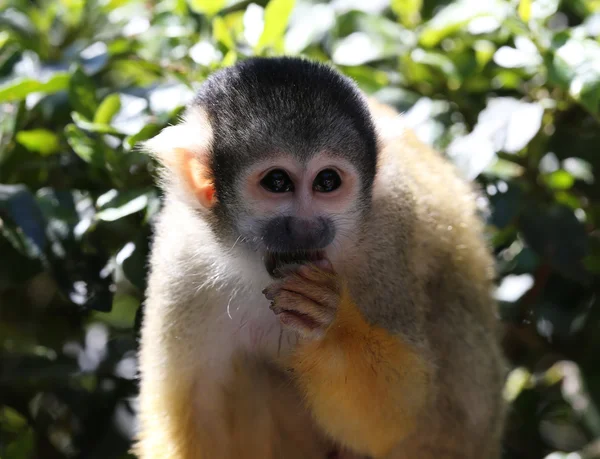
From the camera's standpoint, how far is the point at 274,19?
283 centimetres

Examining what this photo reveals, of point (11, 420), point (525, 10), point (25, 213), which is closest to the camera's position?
point (25, 213)

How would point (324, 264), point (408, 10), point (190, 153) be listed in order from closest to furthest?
point (324, 264), point (190, 153), point (408, 10)

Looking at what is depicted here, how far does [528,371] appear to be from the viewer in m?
3.54

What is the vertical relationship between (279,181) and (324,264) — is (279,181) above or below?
above

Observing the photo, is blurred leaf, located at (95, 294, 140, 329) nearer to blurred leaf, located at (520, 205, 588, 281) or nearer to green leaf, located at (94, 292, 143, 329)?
green leaf, located at (94, 292, 143, 329)

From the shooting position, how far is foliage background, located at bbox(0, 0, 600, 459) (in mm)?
2715

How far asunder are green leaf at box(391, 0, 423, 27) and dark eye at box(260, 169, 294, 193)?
1.39m

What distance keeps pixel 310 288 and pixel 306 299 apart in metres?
0.03

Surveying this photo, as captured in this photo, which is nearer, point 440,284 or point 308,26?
point 440,284

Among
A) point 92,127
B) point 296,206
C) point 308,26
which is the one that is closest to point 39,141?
point 92,127

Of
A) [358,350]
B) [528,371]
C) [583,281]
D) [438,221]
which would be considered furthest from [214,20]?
[528,371]

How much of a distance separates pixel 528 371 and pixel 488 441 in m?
0.81

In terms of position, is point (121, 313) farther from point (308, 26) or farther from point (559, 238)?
point (559, 238)

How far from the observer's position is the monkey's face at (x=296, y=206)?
87.0 inches
